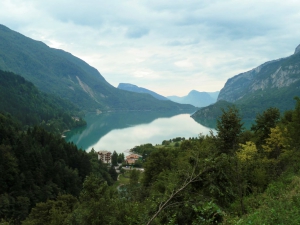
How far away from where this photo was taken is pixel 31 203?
118 ft

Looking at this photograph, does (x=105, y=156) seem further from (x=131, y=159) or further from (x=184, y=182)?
(x=184, y=182)

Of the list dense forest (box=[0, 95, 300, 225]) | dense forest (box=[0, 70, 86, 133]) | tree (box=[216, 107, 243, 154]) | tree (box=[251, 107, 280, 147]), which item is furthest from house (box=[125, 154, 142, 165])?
tree (box=[216, 107, 243, 154])

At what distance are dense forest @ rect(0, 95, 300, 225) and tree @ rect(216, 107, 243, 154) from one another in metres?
0.05

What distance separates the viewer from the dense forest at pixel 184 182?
Result: 8.40 meters

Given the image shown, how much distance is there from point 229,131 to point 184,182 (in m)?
5.06

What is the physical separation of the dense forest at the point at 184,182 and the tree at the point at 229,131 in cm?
5

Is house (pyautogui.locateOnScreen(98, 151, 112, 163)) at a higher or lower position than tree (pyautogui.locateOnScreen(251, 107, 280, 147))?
lower

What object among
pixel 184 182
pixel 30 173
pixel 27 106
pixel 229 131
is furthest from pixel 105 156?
pixel 27 106

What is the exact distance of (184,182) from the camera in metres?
8.21

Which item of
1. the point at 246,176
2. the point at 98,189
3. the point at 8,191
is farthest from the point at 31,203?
the point at 246,176

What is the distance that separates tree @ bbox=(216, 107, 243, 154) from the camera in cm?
1226

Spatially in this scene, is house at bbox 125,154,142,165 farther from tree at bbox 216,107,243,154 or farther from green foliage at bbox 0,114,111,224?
tree at bbox 216,107,243,154

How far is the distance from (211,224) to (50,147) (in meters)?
51.4

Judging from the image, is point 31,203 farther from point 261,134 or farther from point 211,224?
point 211,224
